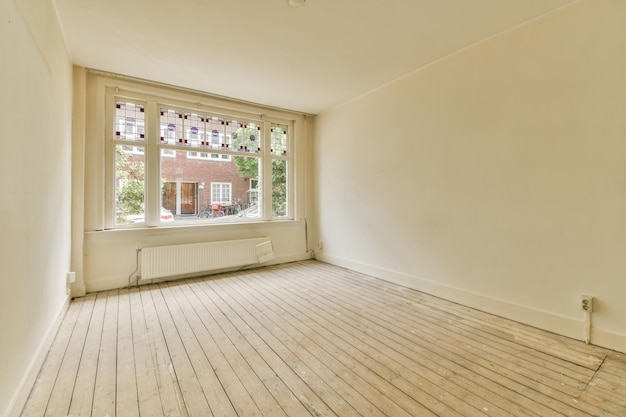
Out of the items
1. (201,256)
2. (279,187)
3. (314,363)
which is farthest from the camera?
(279,187)

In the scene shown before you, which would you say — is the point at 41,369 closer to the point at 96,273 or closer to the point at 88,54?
the point at 96,273

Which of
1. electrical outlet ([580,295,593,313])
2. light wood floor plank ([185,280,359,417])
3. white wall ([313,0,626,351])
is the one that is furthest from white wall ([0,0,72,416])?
electrical outlet ([580,295,593,313])

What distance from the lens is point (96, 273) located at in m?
3.57

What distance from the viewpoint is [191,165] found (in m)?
4.33

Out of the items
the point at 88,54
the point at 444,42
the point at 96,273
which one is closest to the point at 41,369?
the point at 96,273

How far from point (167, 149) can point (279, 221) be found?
2.11 m

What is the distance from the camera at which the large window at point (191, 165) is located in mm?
3834

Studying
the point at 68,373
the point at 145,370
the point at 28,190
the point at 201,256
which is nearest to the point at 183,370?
the point at 145,370

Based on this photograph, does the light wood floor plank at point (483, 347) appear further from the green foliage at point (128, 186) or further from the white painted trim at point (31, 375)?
the green foliage at point (128, 186)

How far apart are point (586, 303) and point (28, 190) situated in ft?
13.6

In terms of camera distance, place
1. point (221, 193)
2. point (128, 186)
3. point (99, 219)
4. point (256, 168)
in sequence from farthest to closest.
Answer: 1. point (256, 168)
2. point (221, 193)
3. point (128, 186)
4. point (99, 219)

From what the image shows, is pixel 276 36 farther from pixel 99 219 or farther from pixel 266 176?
pixel 99 219

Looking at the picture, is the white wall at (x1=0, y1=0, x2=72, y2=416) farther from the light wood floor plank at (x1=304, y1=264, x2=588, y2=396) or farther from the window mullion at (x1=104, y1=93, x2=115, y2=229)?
the light wood floor plank at (x1=304, y1=264, x2=588, y2=396)

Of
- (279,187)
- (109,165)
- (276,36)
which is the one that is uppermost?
(276,36)
